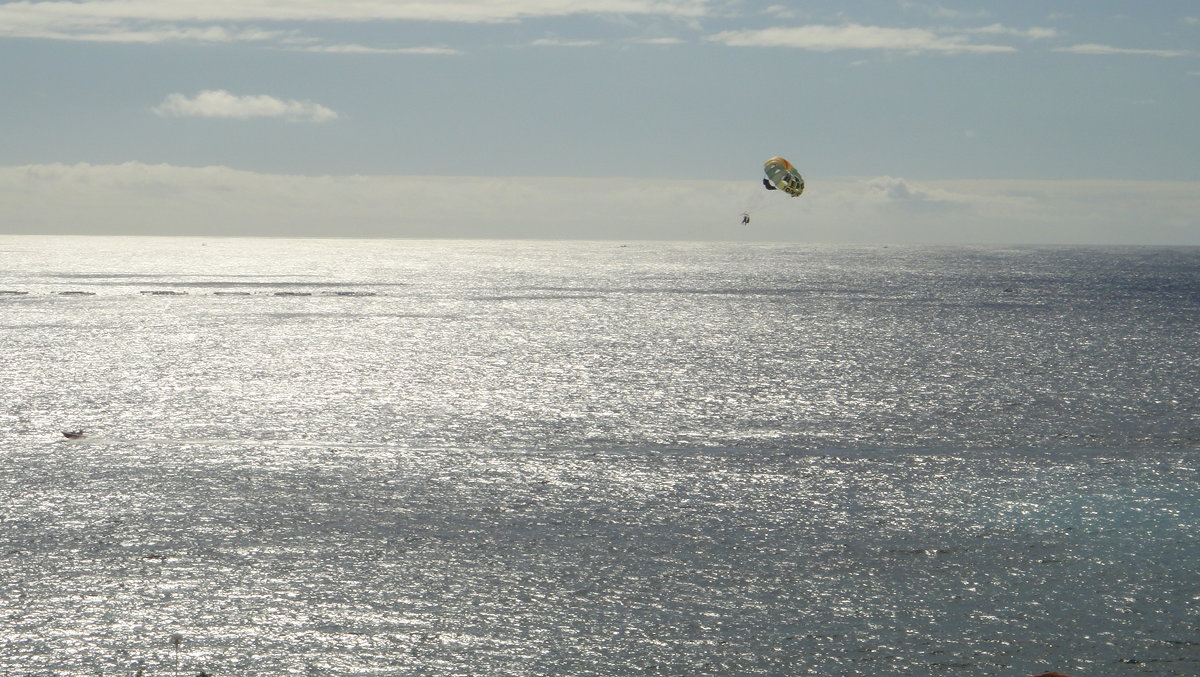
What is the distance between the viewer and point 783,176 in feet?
254

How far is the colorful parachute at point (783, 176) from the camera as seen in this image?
77.0 metres

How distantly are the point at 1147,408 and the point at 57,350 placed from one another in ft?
242

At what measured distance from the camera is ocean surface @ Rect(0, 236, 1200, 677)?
921 inches

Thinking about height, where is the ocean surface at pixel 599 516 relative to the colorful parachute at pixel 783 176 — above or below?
below

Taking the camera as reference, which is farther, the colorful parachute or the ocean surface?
the colorful parachute

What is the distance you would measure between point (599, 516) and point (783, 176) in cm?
4782

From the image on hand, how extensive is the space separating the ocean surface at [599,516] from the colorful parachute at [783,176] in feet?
39.4

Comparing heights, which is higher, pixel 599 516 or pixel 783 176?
pixel 783 176

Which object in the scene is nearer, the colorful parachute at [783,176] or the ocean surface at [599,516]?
the ocean surface at [599,516]

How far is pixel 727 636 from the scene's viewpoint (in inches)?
941

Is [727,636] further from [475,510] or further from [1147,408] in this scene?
[1147,408]

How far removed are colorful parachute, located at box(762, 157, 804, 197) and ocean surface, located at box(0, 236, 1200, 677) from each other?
1201 centimetres

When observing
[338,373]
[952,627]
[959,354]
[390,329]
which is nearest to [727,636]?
[952,627]

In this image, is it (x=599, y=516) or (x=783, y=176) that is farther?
(x=783, y=176)
